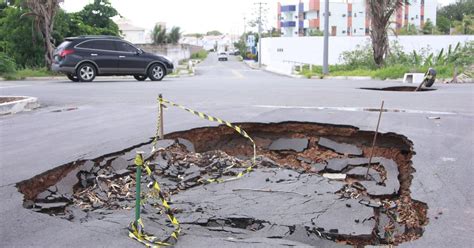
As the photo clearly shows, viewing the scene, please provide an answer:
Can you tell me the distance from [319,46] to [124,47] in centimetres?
3031

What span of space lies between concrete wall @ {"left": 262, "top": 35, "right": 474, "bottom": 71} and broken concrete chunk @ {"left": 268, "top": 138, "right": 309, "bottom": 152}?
3075 cm

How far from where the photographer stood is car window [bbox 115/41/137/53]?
20300mm

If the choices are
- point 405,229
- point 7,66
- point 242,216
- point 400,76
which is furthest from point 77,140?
point 400,76

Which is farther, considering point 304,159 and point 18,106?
point 18,106

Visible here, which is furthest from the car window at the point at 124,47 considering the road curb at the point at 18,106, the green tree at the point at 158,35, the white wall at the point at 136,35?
the white wall at the point at 136,35

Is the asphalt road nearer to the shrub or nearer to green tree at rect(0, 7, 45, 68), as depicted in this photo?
the shrub

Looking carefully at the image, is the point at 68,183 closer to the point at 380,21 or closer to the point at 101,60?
the point at 101,60

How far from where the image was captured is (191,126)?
8.96m

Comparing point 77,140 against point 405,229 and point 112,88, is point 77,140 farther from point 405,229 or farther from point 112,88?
point 112,88

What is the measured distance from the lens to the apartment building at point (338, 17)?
284 feet

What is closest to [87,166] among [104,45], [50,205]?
[50,205]

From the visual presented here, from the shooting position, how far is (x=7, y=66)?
75.6ft

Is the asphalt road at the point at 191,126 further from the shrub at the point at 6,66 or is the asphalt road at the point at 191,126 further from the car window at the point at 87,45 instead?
the shrub at the point at 6,66

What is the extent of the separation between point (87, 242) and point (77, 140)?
3912 millimetres
